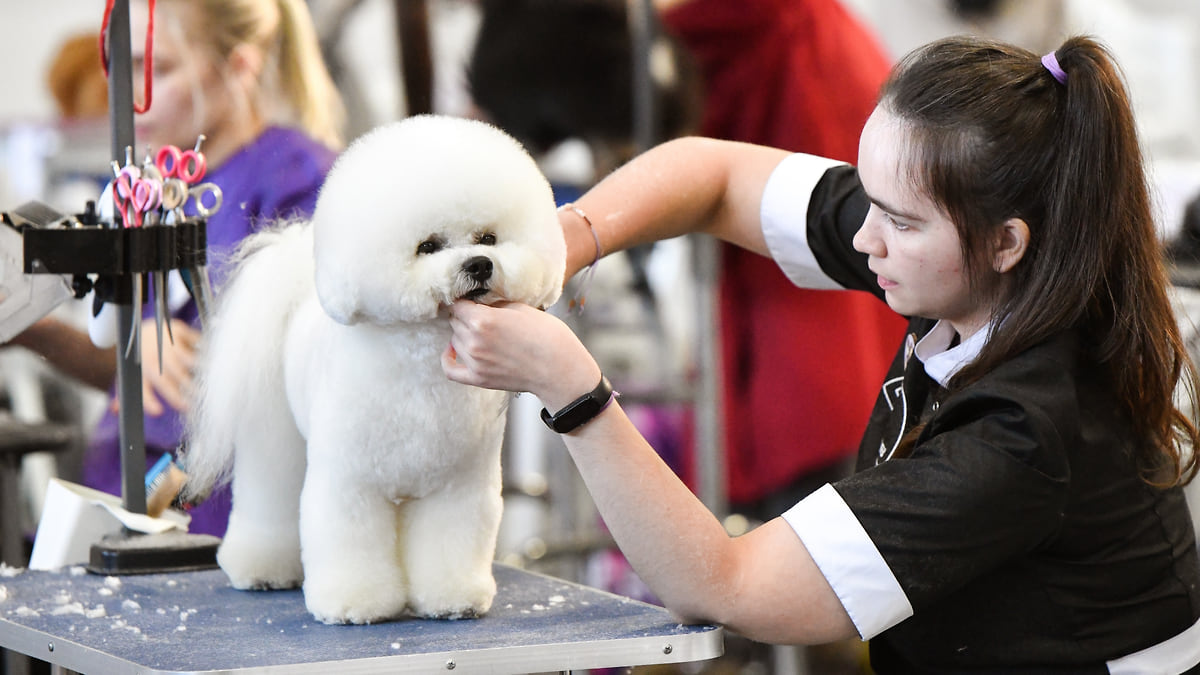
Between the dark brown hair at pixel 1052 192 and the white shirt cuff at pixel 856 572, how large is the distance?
0.15 metres

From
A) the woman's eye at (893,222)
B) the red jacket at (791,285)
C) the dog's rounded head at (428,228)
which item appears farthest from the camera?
the red jacket at (791,285)

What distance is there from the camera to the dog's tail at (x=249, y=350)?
3.10 feet

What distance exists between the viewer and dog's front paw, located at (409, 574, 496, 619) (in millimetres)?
897

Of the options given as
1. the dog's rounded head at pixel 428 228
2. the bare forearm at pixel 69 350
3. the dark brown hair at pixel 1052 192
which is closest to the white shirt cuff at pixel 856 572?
the dark brown hair at pixel 1052 192

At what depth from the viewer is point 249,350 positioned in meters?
0.94

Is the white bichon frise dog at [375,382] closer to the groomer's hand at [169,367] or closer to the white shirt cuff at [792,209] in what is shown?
the groomer's hand at [169,367]

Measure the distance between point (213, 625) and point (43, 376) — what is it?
3.04ft

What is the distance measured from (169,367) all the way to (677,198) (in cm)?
52

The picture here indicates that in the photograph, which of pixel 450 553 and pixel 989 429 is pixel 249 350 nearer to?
pixel 450 553

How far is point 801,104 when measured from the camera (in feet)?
6.37

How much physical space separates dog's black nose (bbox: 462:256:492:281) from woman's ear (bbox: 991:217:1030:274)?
1.19 feet

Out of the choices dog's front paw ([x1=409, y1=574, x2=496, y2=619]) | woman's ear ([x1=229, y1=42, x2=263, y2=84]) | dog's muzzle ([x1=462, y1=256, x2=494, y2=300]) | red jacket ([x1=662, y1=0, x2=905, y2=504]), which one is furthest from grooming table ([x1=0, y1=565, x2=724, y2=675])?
red jacket ([x1=662, y1=0, x2=905, y2=504])

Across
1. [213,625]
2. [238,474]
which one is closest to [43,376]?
[238,474]

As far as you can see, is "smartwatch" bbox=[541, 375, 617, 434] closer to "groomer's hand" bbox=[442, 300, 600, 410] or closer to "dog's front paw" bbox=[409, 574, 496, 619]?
"groomer's hand" bbox=[442, 300, 600, 410]
